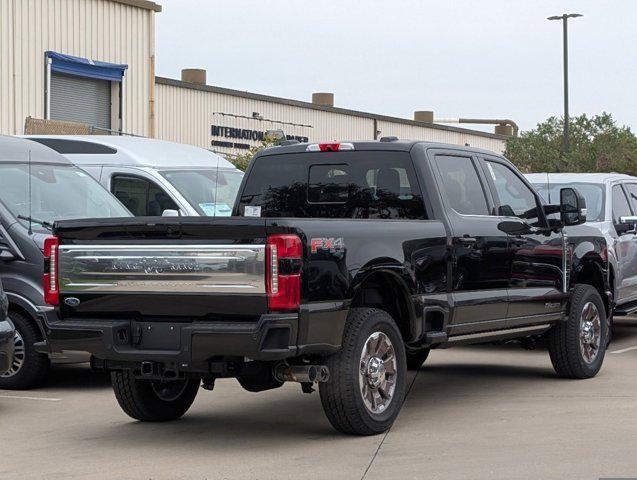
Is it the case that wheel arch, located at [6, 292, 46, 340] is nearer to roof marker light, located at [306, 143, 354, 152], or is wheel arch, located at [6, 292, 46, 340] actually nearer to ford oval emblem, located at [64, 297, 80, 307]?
ford oval emblem, located at [64, 297, 80, 307]

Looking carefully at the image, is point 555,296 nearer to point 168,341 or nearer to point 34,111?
point 168,341

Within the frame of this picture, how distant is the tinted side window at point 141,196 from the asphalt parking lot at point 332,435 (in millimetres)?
3121

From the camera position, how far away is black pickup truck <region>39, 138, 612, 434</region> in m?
8.21

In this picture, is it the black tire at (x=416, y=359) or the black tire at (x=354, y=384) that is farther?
the black tire at (x=416, y=359)

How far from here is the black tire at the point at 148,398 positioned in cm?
966

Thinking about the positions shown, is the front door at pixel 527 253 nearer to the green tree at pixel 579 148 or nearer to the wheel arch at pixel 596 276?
the wheel arch at pixel 596 276

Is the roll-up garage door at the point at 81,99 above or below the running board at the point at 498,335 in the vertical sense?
above

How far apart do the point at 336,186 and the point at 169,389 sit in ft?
6.71

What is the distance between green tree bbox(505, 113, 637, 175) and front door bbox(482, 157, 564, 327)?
1392 inches

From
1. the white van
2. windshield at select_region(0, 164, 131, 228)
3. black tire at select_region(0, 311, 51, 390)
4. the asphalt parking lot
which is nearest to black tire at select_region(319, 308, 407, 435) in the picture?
the asphalt parking lot

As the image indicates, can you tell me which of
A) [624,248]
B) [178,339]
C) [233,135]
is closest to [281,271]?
[178,339]

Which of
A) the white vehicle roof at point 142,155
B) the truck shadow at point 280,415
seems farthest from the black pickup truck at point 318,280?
the white vehicle roof at point 142,155

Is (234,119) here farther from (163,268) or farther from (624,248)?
(163,268)

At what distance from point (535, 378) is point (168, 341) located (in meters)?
4.80
